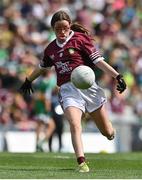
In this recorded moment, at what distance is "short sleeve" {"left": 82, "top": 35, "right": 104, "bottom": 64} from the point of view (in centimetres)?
1116

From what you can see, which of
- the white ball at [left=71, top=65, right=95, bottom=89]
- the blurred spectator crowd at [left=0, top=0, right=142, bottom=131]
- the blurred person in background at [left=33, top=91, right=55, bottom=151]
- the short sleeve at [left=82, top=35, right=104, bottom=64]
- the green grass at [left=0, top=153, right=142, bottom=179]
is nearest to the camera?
the green grass at [left=0, top=153, right=142, bottom=179]

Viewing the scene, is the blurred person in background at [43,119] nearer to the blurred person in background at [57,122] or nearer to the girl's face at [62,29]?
the blurred person in background at [57,122]

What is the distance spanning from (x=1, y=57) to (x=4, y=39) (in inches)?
30.2

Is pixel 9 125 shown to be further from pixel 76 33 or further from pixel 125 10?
pixel 76 33

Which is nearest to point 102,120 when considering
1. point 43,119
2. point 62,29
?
point 62,29

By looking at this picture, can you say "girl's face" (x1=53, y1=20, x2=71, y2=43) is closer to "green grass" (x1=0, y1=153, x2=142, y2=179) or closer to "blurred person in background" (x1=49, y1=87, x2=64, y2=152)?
"green grass" (x1=0, y1=153, x2=142, y2=179)

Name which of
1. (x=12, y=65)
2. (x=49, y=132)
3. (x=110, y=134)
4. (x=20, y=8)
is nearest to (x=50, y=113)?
(x=49, y=132)

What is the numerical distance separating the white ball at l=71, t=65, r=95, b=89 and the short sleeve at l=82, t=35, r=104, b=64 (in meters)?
0.18

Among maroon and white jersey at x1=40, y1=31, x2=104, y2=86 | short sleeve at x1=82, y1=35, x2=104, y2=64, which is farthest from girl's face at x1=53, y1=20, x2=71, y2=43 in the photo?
short sleeve at x1=82, y1=35, x2=104, y2=64

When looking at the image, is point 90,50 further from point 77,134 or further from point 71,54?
point 77,134

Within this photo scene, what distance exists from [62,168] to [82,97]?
1311 millimetres

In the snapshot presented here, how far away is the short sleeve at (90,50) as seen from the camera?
440 inches

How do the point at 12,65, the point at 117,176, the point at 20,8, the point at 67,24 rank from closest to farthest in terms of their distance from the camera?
the point at 117,176, the point at 67,24, the point at 12,65, the point at 20,8

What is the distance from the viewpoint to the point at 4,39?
2370 centimetres
